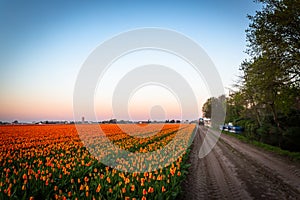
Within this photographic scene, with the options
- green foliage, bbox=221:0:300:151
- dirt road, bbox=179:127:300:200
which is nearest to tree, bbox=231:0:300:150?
green foliage, bbox=221:0:300:151

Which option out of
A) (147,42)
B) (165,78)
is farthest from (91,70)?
(165,78)

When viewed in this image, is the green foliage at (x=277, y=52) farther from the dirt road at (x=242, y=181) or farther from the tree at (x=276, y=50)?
the dirt road at (x=242, y=181)

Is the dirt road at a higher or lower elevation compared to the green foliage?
lower

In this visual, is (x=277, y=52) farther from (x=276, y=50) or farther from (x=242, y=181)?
(x=242, y=181)

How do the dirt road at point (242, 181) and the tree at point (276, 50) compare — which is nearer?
the dirt road at point (242, 181)

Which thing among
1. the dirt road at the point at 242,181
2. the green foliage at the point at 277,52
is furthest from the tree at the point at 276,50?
the dirt road at the point at 242,181

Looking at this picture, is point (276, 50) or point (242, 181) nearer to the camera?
point (242, 181)

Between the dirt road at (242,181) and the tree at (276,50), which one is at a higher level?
the tree at (276,50)

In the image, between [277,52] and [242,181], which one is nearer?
[242,181]

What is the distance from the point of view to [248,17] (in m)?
14.4

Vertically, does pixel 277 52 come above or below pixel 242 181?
above

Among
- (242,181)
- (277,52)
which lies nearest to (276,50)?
(277,52)

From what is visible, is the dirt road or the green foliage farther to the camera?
the green foliage

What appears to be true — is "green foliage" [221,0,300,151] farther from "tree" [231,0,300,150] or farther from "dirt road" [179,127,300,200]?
"dirt road" [179,127,300,200]
